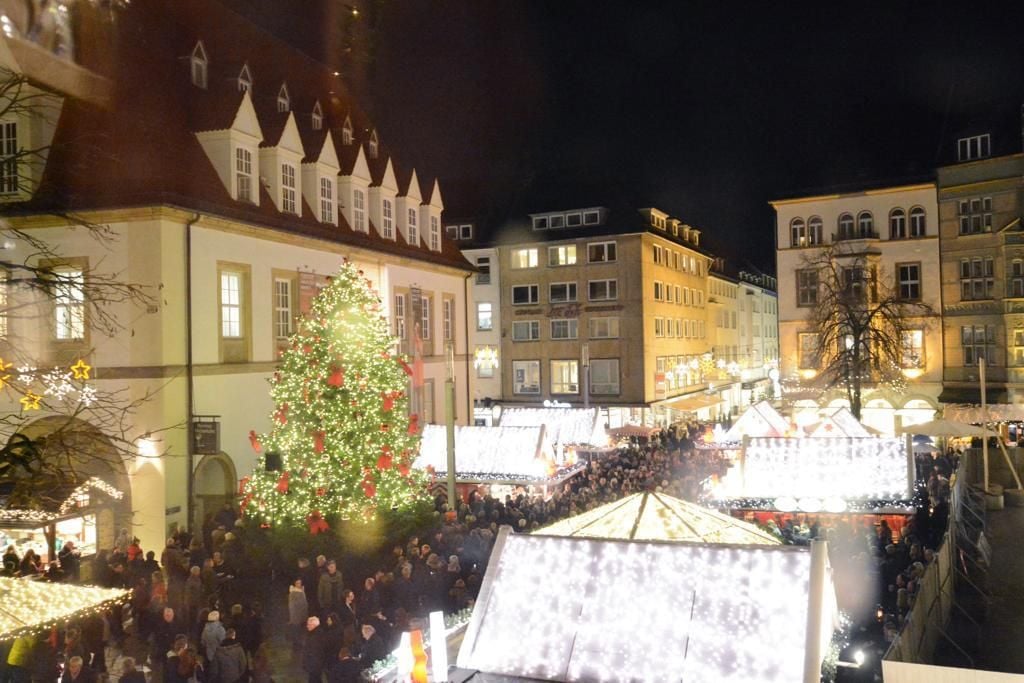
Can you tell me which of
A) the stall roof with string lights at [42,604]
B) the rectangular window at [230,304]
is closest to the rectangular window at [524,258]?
the rectangular window at [230,304]

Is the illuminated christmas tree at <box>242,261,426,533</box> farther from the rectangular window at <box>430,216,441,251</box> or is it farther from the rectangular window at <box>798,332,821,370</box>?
the rectangular window at <box>798,332,821,370</box>

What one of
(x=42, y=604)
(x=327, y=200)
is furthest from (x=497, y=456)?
(x=42, y=604)

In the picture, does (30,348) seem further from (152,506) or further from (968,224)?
(968,224)

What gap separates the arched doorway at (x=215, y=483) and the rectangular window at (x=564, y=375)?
30.9 metres

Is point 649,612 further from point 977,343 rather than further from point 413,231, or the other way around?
point 977,343

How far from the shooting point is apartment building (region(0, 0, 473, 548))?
20.8 metres

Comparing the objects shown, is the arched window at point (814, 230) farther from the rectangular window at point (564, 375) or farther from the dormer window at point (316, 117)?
the dormer window at point (316, 117)

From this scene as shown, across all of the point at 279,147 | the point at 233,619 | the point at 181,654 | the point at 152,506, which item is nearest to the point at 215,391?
the point at 152,506

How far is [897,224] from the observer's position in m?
46.2

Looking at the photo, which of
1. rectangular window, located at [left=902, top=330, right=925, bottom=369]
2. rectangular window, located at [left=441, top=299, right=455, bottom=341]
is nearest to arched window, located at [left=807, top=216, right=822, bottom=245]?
rectangular window, located at [left=902, top=330, right=925, bottom=369]

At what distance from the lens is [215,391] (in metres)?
22.5

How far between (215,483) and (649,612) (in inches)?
698

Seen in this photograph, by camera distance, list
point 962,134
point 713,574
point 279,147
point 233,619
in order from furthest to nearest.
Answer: point 962,134
point 279,147
point 233,619
point 713,574

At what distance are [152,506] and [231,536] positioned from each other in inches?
174
